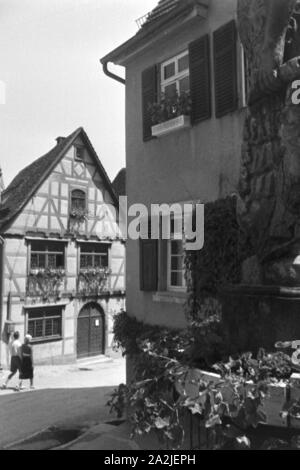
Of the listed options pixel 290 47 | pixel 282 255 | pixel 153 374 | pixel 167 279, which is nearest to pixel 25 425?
pixel 167 279

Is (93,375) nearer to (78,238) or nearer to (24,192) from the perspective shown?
(78,238)

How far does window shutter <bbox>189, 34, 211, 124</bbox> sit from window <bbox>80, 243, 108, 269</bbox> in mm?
11214

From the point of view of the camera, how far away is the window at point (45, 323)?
15773mm

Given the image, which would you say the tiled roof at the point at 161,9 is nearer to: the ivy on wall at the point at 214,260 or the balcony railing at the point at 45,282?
the ivy on wall at the point at 214,260

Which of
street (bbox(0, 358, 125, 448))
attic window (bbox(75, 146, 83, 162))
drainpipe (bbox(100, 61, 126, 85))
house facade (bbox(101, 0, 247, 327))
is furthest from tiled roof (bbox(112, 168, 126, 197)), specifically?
→ house facade (bbox(101, 0, 247, 327))

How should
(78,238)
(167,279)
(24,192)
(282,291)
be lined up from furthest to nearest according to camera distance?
(78,238) < (24,192) < (167,279) < (282,291)

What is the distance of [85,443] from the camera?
13.3 ft

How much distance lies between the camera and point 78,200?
17.2m

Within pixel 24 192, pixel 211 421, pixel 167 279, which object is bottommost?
pixel 211 421

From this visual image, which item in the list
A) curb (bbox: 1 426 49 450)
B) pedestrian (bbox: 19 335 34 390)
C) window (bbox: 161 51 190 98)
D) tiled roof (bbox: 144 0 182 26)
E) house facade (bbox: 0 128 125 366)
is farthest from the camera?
house facade (bbox: 0 128 125 366)

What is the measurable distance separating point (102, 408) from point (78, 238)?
8.80 metres

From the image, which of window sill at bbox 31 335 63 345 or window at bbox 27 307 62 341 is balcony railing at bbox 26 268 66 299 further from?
window sill at bbox 31 335 63 345

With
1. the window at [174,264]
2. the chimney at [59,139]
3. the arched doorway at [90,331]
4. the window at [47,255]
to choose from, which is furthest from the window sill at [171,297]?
the chimney at [59,139]

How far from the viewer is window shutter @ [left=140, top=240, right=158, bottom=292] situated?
7406 millimetres
